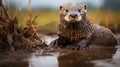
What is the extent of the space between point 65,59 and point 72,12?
125 cm

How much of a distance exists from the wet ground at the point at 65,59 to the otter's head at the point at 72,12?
47 cm

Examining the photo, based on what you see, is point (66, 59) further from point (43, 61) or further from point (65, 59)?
point (43, 61)

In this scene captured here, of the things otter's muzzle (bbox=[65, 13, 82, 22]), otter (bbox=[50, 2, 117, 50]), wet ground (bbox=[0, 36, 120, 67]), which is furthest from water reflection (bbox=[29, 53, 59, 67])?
otter (bbox=[50, 2, 117, 50])

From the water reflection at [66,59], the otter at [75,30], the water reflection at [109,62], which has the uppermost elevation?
the otter at [75,30]

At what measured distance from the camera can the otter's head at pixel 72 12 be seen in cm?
696

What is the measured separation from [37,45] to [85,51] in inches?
27.1

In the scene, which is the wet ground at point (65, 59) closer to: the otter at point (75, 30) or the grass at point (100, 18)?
the otter at point (75, 30)

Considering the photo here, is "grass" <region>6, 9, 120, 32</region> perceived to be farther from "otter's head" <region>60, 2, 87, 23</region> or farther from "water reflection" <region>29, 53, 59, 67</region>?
"water reflection" <region>29, 53, 59, 67</region>

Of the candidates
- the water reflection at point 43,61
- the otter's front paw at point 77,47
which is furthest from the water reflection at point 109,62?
the otter's front paw at point 77,47

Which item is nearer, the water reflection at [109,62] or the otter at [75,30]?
the water reflection at [109,62]

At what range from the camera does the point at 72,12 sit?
7.12m

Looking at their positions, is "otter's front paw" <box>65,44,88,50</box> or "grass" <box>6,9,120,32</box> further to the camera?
"grass" <box>6,9,120,32</box>

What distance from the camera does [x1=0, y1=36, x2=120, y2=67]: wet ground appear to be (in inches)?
221

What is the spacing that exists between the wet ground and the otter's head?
0.47 metres
